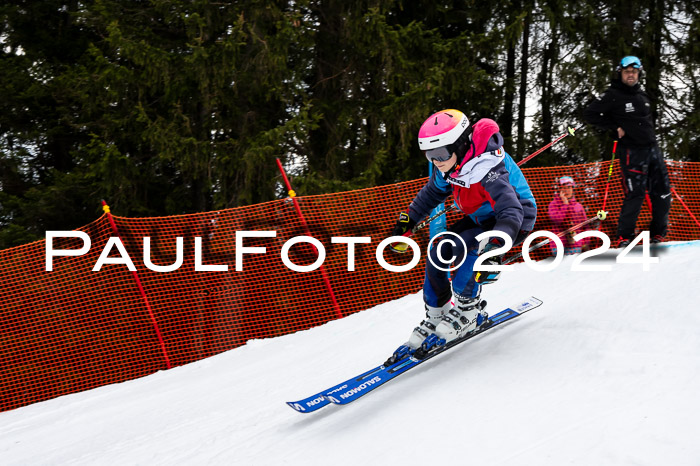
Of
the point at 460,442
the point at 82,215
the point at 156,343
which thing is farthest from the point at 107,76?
the point at 460,442

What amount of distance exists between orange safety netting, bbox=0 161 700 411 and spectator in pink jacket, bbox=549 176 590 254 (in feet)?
3.41

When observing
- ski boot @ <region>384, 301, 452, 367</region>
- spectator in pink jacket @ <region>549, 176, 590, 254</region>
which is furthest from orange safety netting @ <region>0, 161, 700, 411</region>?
ski boot @ <region>384, 301, 452, 367</region>

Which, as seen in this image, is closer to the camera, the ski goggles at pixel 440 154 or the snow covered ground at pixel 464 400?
the snow covered ground at pixel 464 400

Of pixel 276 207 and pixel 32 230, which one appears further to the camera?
pixel 32 230

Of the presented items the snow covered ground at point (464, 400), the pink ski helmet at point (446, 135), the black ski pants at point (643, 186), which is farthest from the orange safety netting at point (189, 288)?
the pink ski helmet at point (446, 135)

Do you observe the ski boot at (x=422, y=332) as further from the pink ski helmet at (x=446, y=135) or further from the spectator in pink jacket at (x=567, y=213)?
the spectator in pink jacket at (x=567, y=213)

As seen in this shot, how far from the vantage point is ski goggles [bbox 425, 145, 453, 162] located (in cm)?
377

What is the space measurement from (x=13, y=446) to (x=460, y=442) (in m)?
3.74

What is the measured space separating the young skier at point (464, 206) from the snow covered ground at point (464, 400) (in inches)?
12.9

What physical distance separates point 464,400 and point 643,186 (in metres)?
3.66

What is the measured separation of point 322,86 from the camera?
1089 centimetres

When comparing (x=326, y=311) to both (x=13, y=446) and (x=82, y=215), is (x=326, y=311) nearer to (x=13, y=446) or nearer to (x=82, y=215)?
(x=13, y=446)

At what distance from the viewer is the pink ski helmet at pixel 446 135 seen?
3732mm

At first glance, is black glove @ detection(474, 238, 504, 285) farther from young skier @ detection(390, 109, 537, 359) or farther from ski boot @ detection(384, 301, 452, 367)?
ski boot @ detection(384, 301, 452, 367)
